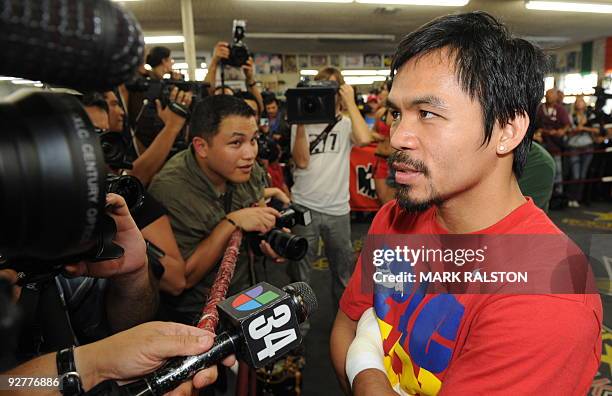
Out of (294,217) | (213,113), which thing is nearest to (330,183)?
(294,217)

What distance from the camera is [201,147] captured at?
1.84 m

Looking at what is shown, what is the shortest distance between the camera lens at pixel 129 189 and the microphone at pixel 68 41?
2.00 ft

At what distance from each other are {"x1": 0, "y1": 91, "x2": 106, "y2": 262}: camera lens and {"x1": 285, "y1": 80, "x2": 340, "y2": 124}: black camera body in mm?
2303

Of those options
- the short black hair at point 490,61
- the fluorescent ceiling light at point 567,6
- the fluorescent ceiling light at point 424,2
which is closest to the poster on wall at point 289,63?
the fluorescent ceiling light at point 424,2

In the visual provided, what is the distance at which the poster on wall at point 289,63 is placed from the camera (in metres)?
11.8

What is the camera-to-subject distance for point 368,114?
7355 millimetres

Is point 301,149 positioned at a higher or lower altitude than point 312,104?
lower

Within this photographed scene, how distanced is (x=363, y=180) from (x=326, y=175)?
87.6 inches

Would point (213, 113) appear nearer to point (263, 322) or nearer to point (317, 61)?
point (263, 322)

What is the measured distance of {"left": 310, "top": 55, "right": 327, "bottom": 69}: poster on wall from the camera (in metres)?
12.0

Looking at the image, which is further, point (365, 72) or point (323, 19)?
point (365, 72)

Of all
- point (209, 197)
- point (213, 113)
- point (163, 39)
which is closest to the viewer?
point (209, 197)

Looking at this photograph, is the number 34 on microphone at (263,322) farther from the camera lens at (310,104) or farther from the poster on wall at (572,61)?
the poster on wall at (572,61)

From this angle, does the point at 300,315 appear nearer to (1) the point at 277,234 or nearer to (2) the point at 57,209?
(2) the point at 57,209
